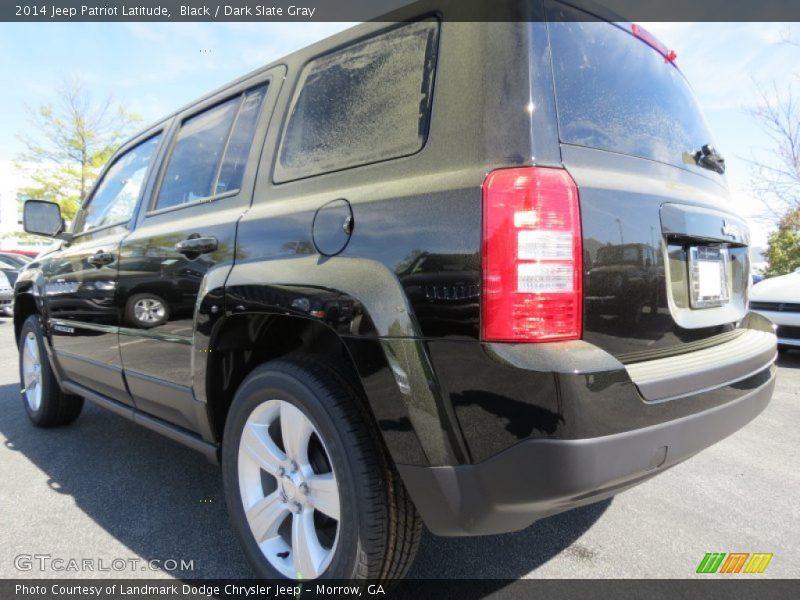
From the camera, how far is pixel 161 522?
2459 millimetres

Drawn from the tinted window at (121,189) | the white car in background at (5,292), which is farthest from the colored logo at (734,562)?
the white car in background at (5,292)

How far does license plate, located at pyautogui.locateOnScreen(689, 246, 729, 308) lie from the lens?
173 cm

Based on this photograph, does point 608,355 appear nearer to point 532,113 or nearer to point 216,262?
point 532,113

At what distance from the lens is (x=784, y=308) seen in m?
5.96

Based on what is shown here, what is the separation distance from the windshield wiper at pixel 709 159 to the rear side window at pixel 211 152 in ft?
5.75

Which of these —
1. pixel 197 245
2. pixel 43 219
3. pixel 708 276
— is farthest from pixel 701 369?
pixel 43 219

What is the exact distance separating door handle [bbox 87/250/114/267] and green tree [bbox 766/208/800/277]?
17.7 metres

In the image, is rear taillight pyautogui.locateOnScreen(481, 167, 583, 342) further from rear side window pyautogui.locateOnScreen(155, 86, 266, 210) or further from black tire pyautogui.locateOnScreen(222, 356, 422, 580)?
rear side window pyautogui.locateOnScreen(155, 86, 266, 210)

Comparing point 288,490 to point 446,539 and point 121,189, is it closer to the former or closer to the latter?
point 446,539

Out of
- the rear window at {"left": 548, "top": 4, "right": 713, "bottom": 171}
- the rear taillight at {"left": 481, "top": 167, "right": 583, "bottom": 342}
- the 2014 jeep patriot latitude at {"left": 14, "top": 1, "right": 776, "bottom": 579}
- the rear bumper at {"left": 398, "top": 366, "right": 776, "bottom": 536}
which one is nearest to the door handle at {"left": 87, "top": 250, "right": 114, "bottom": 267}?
the 2014 jeep patriot latitude at {"left": 14, "top": 1, "right": 776, "bottom": 579}

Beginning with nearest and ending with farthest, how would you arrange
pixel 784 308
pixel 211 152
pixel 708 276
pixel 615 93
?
pixel 615 93 → pixel 708 276 → pixel 211 152 → pixel 784 308

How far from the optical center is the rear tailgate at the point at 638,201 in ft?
4.68

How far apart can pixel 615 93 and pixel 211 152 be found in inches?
69.0

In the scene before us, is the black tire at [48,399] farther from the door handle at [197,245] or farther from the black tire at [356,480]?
the black tire at [356,480]
